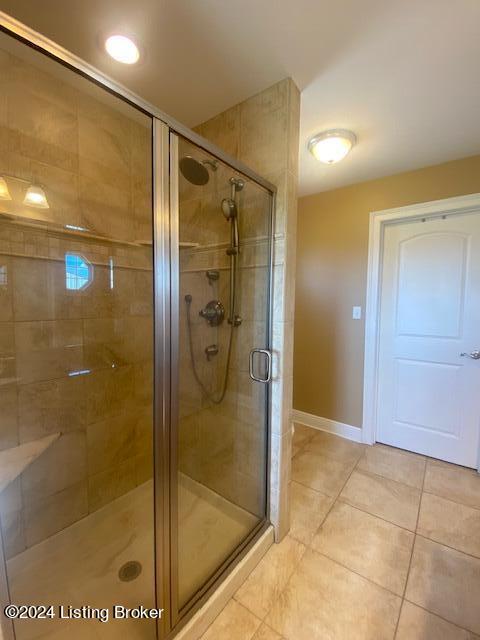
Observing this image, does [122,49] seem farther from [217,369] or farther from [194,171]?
[217,369]

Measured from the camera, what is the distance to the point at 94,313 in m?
1.56

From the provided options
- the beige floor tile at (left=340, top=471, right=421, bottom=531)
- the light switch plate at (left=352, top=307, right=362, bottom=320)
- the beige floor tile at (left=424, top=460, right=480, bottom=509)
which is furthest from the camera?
the light switch plate at (left=352, top=307, right=362, bottom=320)

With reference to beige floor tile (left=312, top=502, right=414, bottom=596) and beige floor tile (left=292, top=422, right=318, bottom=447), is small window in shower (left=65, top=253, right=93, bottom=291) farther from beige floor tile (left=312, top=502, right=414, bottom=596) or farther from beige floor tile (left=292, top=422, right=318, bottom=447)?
beige floor tile (left=292, top=422, right=318, bottom=447)

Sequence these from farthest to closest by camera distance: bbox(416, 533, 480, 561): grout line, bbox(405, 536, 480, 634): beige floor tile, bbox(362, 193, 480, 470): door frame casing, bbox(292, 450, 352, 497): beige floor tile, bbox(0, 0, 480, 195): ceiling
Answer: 1. bbox(362, 193, 480, 470): door frame casing
2. bbox(292, 450, 352, 497): beige floor tile
3. bbox(416, 533, 480, 561): grout line
4. bbox(405, 536, 480, 634): beige floor tile
5. bbox(0, 0, 480, 195): ceiling

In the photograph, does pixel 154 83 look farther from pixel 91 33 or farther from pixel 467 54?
pixel 467 54

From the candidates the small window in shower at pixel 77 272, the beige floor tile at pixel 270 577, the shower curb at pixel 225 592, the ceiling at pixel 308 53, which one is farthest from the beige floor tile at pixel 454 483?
the small window in shower at pixel 77 272

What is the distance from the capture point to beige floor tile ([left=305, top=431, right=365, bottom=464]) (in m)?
2.28

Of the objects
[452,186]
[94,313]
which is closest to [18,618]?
[94,313]

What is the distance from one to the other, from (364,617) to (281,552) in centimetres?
42

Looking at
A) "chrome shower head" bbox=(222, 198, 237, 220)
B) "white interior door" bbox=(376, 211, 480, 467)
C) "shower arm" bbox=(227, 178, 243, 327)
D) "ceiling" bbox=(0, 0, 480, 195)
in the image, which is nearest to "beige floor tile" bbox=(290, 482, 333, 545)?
"white interior door" bbox=(376, 211, 480, 467)

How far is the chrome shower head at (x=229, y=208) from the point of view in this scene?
56.1 inches

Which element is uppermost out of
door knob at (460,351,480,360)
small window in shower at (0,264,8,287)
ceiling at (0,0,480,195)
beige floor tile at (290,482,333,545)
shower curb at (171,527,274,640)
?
ceiling at (0,0,480,195)

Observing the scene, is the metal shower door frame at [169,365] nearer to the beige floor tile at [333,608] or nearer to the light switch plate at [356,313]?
the beige floor tile at [333,608]

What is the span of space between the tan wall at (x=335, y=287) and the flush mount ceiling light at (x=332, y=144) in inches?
28.0
